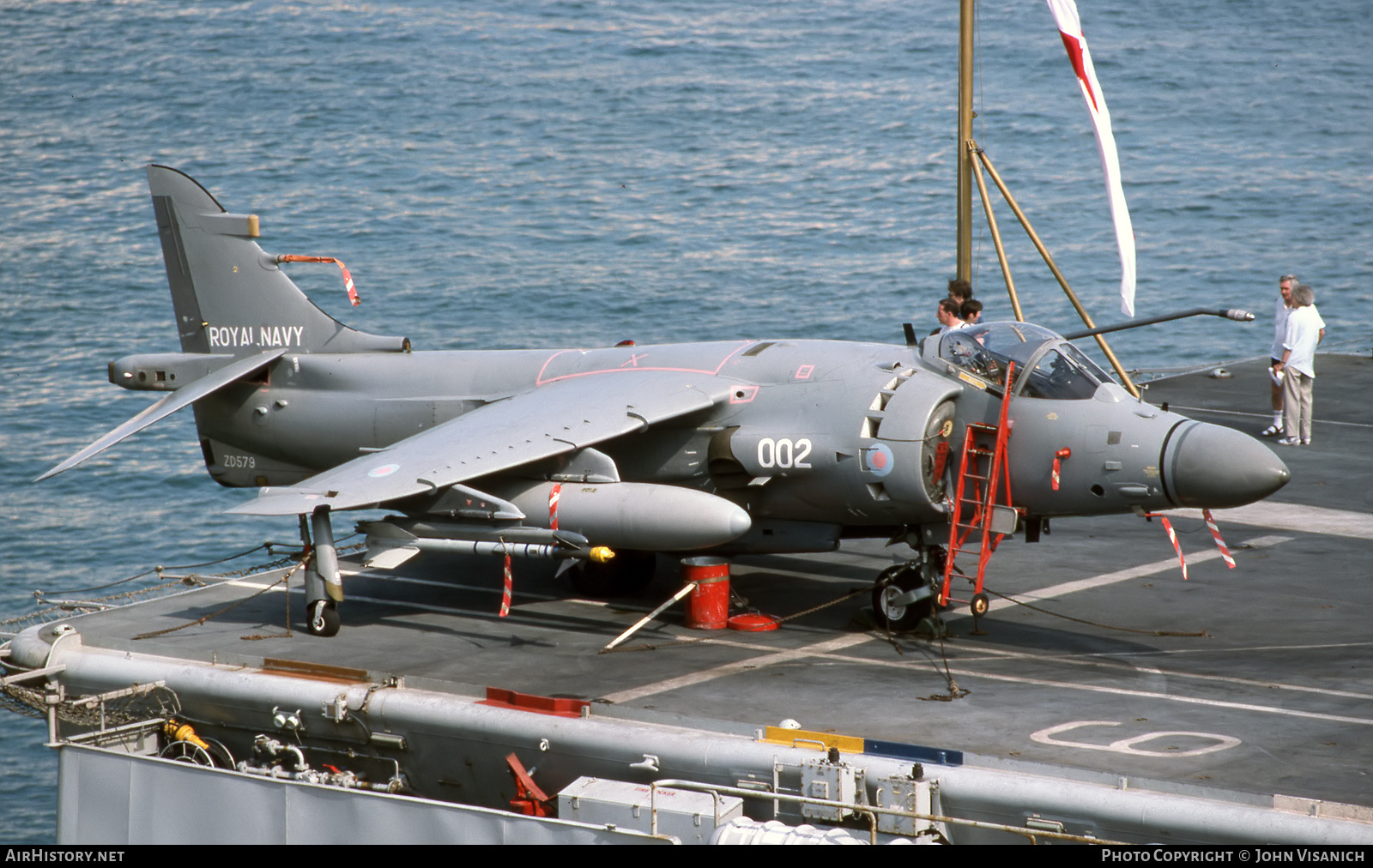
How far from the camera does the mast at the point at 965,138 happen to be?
23.1 metres

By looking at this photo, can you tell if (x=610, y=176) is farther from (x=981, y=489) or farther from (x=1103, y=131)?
(x=981, y=489)

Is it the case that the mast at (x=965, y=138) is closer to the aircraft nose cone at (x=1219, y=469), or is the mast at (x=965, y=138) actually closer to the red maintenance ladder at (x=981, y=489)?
the red maintenance ladder at (x=981, y=489)

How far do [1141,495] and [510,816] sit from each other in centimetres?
752

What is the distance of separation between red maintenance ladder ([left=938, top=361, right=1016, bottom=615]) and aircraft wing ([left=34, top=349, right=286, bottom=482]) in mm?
10083

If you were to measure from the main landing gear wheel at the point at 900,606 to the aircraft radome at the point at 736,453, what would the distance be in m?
0.03

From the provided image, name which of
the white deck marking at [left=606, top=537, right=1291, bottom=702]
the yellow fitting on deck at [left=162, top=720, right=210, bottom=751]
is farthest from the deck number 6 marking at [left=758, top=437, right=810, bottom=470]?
the yellow fitting on deck at [left=162, top=720, right=210, bottom=751]

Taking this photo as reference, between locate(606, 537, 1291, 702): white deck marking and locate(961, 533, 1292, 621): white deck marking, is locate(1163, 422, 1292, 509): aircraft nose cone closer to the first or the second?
locate(606, 537, 1291, 702): white deck marking

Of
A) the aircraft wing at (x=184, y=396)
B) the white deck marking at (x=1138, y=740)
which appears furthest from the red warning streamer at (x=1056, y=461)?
the aircraft wing at (x=184, y=396)

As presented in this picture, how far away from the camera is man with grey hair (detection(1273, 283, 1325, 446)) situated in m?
24.9

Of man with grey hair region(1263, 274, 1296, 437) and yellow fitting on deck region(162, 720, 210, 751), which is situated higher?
man with grey hair region(1263, 274, 1296, 437)

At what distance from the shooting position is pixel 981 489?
16.9 meters

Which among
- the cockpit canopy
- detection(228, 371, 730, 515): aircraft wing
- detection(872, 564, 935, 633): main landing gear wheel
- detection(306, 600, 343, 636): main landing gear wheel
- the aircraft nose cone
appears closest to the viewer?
the aircraft nose cone
